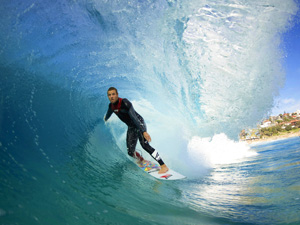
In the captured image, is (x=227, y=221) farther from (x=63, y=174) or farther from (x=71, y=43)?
(x=71, y=43)

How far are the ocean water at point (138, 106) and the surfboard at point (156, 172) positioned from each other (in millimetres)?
166

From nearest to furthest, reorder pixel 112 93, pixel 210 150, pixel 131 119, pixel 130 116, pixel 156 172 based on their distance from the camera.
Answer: pixel 112 93
pixel 130 116
pixel 131 119
pixel 156 172
pixel 210 150

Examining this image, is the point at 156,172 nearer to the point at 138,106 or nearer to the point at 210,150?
the point at 138,106

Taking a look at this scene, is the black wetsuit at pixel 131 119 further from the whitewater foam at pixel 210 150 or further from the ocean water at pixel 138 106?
the whitewater foam at pixel 210 150

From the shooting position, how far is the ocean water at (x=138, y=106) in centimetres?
248

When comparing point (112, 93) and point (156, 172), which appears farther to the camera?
point (156, 172)

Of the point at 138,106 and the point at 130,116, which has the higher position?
the point at 138,106

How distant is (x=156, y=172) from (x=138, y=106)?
4953mm

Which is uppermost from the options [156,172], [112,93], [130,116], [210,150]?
[210,150]

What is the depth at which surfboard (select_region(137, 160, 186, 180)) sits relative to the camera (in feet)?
13.6

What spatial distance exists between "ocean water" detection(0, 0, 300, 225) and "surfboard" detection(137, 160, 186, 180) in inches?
6.5

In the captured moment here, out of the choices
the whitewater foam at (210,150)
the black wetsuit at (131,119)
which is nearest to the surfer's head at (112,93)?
the black wetsuit at (131,119)

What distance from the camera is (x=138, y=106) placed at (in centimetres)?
893

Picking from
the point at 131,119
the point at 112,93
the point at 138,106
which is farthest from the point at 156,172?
the point at 138,106
